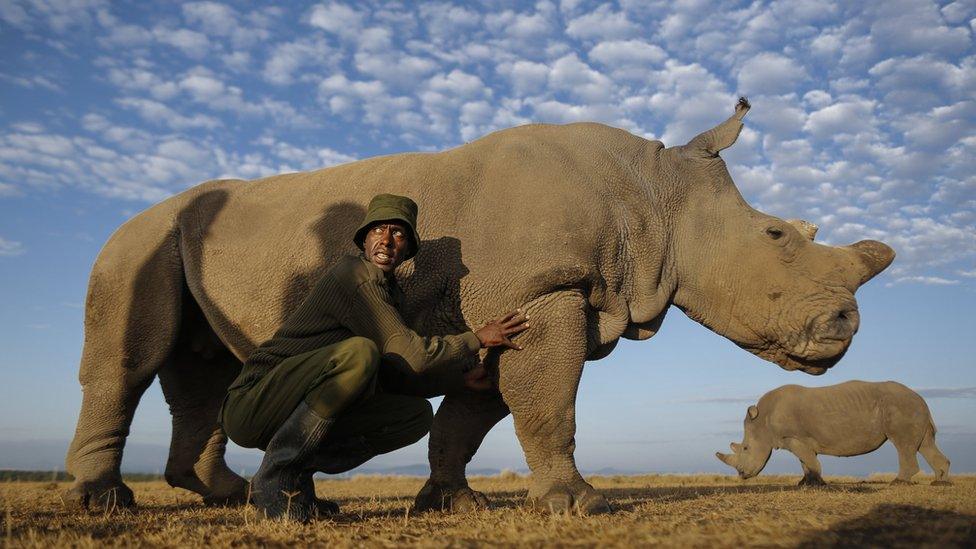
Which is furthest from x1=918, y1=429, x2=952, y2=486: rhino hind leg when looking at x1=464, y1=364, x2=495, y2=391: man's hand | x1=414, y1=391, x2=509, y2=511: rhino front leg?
x1=464, y1=364, x2=495, y2=391: man's hand

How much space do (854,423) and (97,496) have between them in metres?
10.00

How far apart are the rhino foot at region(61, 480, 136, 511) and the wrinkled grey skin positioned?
8.77m

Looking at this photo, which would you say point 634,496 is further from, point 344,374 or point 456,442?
point 344,374

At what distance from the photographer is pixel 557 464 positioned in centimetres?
430

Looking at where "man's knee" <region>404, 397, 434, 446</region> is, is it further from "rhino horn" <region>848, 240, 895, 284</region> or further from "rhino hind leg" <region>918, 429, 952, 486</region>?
"rhino hind leg" <region>918, 429, 952, 486</region>

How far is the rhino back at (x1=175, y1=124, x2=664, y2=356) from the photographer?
4547 millimetres

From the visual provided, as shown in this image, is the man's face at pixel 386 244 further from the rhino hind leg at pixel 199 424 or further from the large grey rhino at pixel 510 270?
the rhino hind leg at pixel 199 424

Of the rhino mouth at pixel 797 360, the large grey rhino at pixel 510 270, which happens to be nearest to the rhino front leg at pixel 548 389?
the large grey rhino at pixel 510 270

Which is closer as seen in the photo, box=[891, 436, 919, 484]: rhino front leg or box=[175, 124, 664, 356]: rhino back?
box=[175, 124, 664, 356]: rhino back

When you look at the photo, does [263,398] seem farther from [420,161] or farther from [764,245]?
[764,245]

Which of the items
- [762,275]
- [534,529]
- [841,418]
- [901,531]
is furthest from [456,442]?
[841,418]

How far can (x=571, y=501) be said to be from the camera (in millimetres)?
4117

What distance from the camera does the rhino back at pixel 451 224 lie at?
455 centimetres

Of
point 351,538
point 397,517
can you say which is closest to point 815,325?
point 397,517
